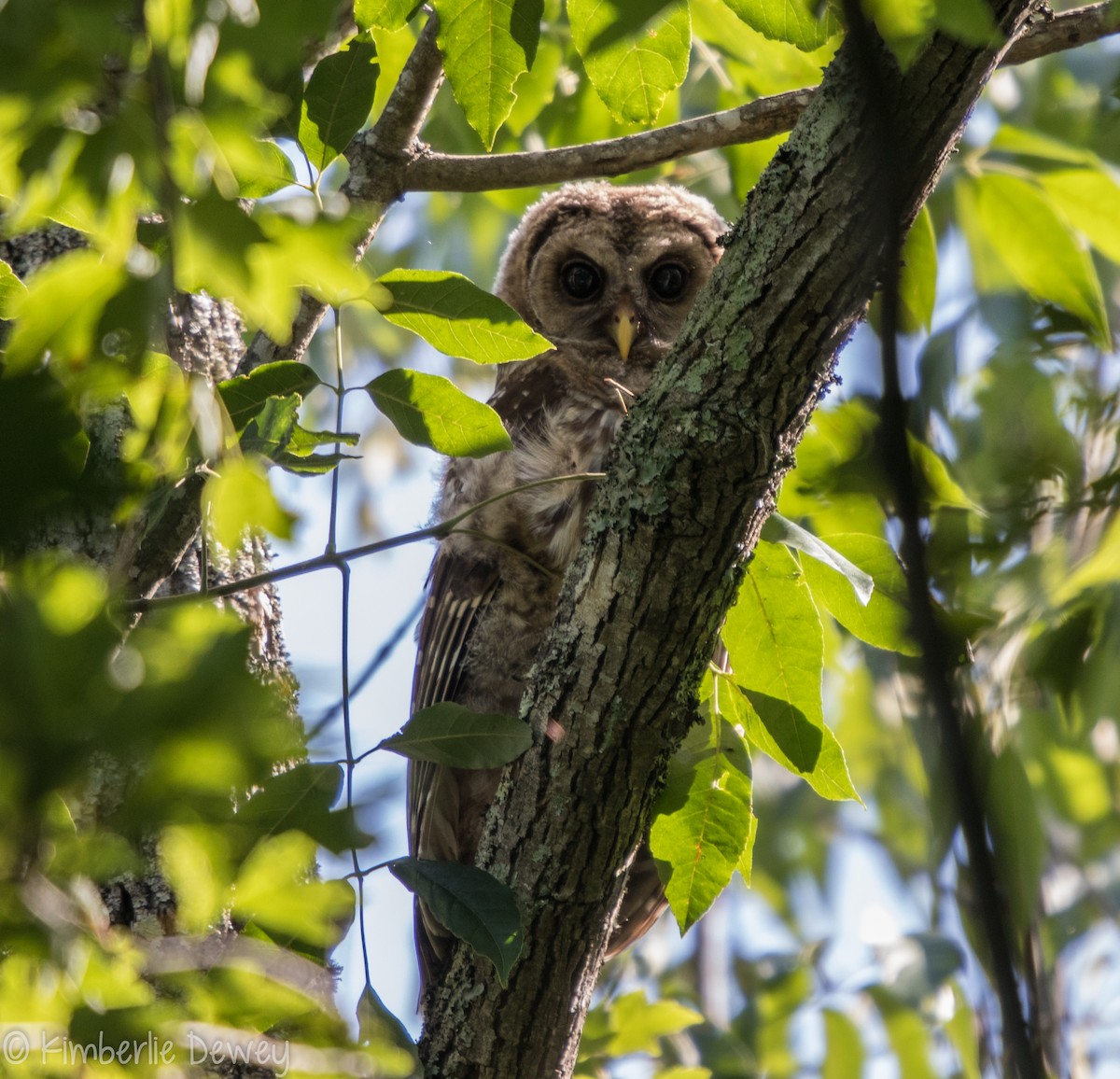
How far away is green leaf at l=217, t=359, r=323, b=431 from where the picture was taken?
1878mm

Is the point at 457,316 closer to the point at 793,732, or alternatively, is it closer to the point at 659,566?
the point at 659,566

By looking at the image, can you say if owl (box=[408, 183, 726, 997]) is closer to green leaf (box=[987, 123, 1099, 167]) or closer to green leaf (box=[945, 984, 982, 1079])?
green leaf (box=[945, 984, 982, 1079])

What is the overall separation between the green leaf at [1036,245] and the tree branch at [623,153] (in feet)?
1.36

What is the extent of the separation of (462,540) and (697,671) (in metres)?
1.48

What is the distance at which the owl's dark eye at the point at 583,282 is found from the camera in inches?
169

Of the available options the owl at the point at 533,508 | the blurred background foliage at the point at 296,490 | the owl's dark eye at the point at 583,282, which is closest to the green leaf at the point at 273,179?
the blurred background foliage at the point at 296,490

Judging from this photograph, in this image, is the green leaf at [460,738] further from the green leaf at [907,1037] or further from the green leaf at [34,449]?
the green leaf at [907,1037]

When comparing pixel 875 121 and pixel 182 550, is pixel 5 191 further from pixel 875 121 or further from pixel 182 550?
pixel 875 121

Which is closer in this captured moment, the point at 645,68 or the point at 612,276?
the point at 645,68

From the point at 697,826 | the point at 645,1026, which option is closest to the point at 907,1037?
the point at 645,1026

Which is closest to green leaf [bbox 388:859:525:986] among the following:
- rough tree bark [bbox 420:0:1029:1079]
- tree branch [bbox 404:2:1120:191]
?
rough tree bark [bbox 420:0:1029:1079]

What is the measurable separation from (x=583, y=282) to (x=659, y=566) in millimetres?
2479

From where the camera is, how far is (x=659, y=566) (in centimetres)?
201

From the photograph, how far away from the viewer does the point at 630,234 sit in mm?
4297
